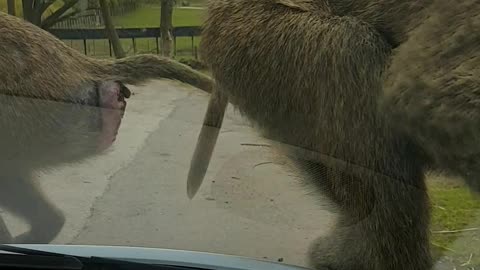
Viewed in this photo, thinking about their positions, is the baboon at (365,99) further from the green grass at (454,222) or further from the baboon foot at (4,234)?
the baboon foot at (4,234)

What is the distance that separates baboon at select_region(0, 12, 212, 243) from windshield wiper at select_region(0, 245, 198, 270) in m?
0.58

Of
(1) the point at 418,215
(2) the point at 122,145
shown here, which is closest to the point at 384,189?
(1) the point at 418,215

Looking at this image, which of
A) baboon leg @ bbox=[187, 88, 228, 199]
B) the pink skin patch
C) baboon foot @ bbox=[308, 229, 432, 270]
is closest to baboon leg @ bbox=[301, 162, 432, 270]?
baboon foot @ bbox=[308, 229, 432, 270]

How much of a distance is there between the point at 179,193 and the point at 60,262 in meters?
0.72

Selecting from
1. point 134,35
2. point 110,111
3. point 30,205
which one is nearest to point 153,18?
point 134,35

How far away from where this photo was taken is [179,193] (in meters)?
2.36

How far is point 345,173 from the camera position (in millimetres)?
1956

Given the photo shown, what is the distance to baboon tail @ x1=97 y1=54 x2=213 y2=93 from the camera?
2.40 metres

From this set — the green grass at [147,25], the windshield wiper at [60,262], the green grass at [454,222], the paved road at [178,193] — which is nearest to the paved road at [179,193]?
the paved road at [178,193]

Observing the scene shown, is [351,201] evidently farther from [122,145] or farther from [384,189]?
[122,145]

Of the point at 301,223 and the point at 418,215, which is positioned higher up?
the point at 418,215

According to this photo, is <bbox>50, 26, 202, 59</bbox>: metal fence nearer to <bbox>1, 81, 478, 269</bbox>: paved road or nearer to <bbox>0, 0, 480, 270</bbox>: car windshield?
<bbox>0, 0, 480, 270</bbox>: car windshield

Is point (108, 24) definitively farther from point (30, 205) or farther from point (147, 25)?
point (30, 205)

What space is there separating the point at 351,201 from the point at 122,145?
31.3 inches
